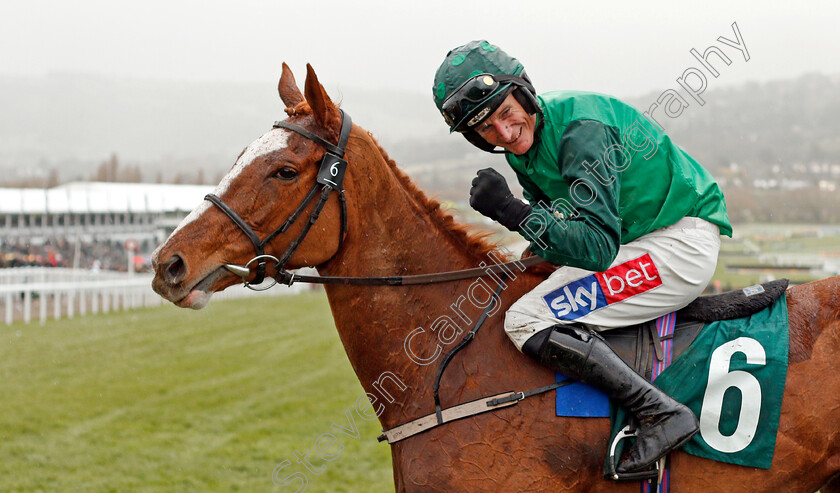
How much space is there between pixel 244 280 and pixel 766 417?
2254 millimetres

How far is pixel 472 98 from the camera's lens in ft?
8.98

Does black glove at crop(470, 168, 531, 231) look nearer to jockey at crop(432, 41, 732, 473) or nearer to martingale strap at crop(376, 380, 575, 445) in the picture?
jockey at crop(432, 41, 732, 473)

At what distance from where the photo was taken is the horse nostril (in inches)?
104

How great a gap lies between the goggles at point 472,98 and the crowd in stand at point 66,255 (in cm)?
1521

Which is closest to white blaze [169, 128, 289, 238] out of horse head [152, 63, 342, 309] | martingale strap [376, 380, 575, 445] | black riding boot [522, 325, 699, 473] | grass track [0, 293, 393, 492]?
horse head [152, 63, 342, 309]

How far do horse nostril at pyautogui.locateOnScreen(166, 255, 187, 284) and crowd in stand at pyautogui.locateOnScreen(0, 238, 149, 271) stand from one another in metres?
14.7

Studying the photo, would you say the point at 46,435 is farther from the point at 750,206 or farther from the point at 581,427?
the point at 750,206

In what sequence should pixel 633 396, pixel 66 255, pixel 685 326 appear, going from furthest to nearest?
pixel 66 255, pixel 685 326, pixel 633 396

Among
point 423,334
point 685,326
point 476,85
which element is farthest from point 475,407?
point 476,85

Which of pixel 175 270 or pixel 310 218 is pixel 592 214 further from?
pixel 175 270

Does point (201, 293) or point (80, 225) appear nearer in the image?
point (201, 293)

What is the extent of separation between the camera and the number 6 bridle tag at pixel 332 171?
278 centimetres

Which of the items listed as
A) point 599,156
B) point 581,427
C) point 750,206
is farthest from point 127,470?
point 750,206

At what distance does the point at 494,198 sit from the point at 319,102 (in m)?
0.86
